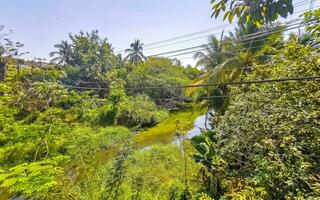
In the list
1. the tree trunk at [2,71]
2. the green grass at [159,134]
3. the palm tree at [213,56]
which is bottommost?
the green grass at [159,134]

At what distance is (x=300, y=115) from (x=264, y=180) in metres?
1.09

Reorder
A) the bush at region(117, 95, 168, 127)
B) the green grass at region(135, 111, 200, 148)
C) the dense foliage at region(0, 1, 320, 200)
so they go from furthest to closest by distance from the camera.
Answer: the bush at region(117, 95, 168, 127) → the green grass at region(135, 111, 200, 148) → the dense foliage at region(0, 1, 320, 200)

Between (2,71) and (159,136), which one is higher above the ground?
(2,71)

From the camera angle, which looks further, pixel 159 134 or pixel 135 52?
pixel 135 52

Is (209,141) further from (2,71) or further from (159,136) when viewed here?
(2,71)

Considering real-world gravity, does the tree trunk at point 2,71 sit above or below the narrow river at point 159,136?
above

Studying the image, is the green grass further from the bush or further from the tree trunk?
the tree trunk

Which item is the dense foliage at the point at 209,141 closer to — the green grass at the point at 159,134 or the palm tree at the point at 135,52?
the green grass at the point at 159,134

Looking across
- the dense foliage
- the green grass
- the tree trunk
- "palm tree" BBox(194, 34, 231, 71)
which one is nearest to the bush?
the dense foliage

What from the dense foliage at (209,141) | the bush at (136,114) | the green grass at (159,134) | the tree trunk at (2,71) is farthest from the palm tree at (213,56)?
the tree trunk at (2,71)

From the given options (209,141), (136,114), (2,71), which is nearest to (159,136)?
(136,114)

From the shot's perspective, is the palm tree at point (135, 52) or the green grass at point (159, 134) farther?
the palm tree at point (135, 52)

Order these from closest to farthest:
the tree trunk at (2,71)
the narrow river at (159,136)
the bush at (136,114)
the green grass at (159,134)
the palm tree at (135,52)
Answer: the narrow river at (159,136) < the green grass at (159,134) < the bush at (136,114) < the tree trunk at (2,71) < the palm tree at (135,52)

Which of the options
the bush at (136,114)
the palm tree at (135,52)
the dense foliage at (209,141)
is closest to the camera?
the dense foliage at (209,141)
